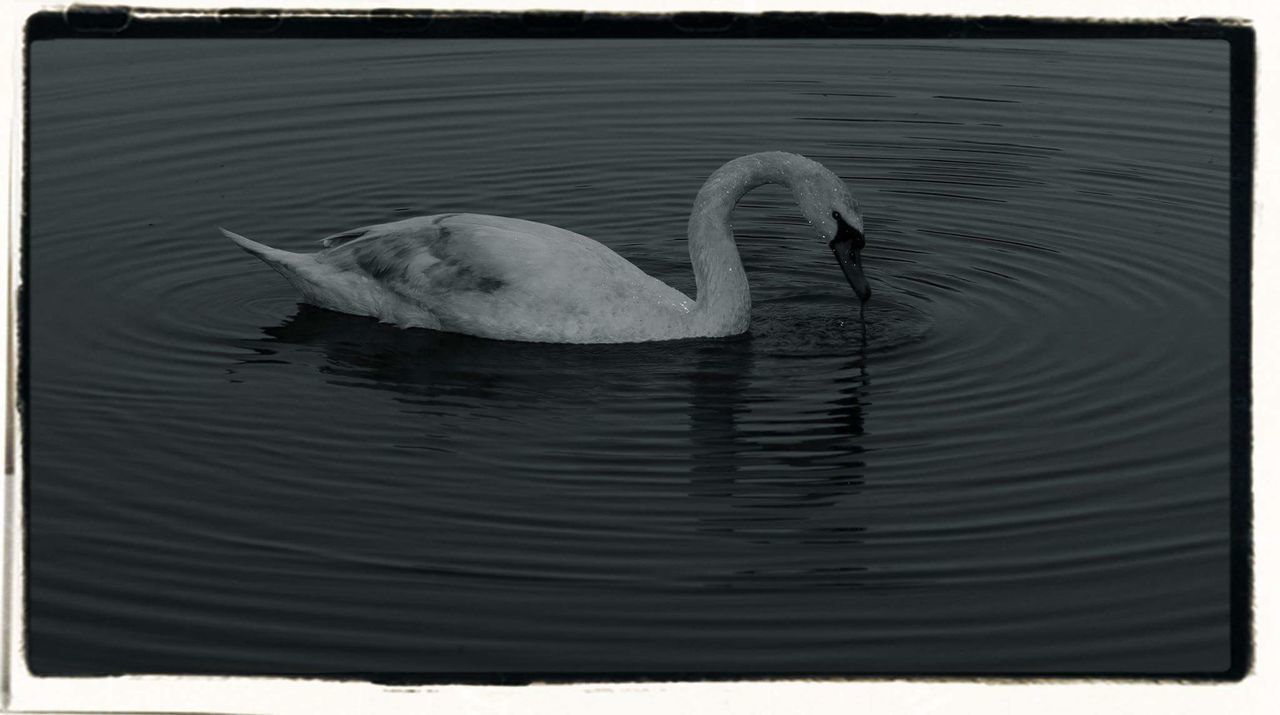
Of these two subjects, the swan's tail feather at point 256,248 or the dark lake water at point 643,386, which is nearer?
the dark lake water at point 643,386

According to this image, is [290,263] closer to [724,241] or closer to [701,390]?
[724,241]

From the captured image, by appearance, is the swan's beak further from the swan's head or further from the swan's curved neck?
the swan's curved neck

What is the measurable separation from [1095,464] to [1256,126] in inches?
155

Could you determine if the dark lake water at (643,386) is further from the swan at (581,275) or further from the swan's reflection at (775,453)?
the swan at (581,275)

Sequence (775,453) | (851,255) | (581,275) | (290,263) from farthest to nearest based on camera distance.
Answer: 1. (290,263)
2. (851,255)
3. (581,275)
4. (775,453)

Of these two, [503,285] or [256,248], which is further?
[256,248]

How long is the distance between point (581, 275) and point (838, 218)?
Answer: 1617 mm

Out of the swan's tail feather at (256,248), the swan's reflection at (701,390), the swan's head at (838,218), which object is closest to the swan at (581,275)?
the swan's head at (838,218)

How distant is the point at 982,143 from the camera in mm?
16875

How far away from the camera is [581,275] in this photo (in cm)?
1191

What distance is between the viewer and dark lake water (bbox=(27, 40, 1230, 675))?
8.25 metres

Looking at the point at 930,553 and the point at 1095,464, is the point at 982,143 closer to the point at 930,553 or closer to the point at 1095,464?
the point at 1095,464

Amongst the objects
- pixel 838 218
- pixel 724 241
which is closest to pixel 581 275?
pixel 724 241

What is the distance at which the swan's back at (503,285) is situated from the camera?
39.0 ft
